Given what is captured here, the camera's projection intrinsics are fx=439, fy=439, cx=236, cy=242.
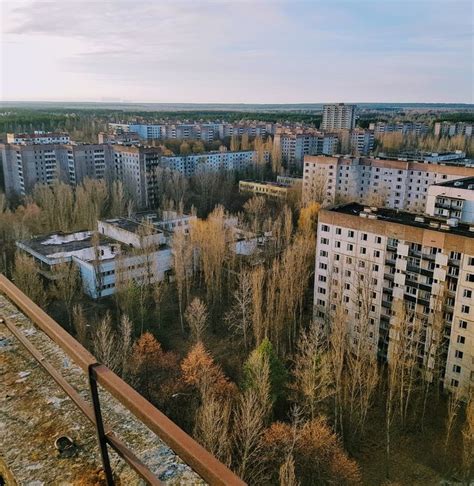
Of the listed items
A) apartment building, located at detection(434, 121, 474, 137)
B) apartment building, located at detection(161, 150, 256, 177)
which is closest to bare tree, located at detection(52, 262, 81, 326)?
apartment building, located at detection(161, 150, 256, 177)

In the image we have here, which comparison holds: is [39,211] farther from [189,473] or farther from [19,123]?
[19,123]

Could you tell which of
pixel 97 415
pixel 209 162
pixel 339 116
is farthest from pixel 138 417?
pixel 339 116

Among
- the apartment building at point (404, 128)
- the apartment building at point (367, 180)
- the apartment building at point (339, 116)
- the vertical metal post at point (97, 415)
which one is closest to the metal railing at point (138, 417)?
the vertical metal post at point (97, 415)

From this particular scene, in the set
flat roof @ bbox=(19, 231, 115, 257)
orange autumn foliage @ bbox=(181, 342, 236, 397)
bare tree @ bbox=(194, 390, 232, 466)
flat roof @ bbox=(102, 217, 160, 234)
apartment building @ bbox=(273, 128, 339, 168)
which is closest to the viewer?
bare tree @ bbox=(194, 390, 232, 466)

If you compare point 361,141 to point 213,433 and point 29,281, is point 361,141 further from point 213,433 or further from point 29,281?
point 213,433

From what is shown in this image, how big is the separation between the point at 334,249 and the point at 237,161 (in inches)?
1156

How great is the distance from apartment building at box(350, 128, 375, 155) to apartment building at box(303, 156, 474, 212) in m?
19.0

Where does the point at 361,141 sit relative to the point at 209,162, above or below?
above

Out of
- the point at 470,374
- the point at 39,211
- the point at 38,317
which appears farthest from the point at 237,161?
the point at 38,317

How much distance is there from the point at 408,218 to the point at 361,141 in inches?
1514

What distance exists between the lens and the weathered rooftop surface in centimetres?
170

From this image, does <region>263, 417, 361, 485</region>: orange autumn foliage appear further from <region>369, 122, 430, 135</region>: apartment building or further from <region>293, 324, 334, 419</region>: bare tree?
<region>369, 122, 430, 135</region>: apartment building

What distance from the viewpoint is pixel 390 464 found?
1016cm

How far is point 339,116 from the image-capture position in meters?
70.6
